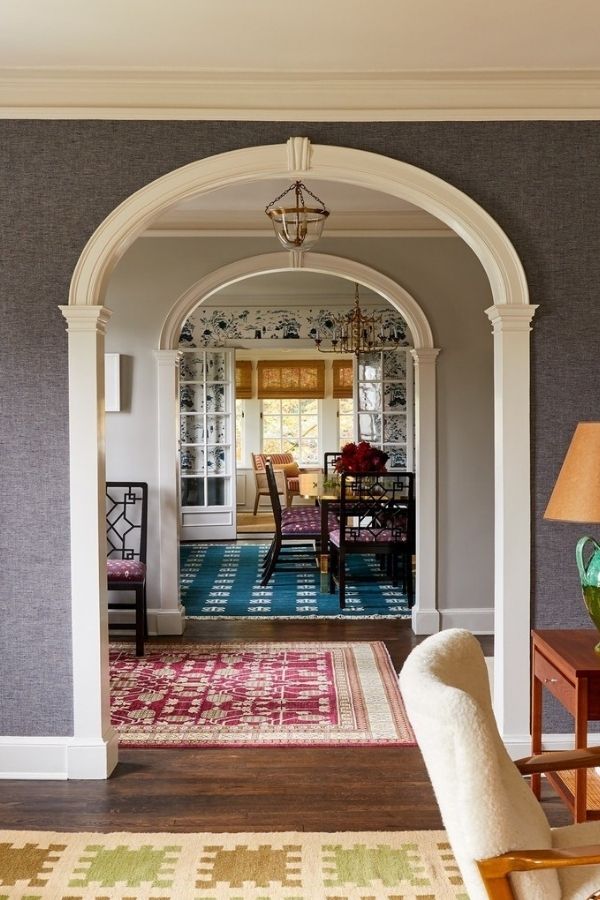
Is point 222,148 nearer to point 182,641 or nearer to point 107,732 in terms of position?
point 107,732

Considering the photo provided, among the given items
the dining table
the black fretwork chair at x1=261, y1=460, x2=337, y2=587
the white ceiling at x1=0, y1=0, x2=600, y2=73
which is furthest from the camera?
the black fretwork chair at x1=261, y1=460, x2=337, y2=587

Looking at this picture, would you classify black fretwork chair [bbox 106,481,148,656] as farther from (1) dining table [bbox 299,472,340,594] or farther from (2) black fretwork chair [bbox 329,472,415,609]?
(1) dining table [bbox 299,472,340,594]

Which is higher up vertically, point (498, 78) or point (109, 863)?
point (498, 78)

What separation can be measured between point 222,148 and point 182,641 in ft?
11.5

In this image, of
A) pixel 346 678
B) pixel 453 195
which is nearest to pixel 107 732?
pixel 346 678

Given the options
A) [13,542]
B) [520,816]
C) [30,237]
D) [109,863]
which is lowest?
[109,863]

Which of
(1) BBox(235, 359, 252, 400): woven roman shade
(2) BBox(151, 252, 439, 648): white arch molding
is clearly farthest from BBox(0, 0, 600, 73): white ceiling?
(1) BBox(235, 359, 252, 400): woven roman shade

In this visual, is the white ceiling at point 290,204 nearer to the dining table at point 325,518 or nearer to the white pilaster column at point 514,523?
the dining table at point 325,518

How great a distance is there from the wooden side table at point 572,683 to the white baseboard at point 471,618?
113 inches

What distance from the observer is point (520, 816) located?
203 cm

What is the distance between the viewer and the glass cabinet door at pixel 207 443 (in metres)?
10.7

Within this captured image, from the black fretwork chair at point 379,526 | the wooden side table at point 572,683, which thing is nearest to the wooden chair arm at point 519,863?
the wooden side table at point 572,683

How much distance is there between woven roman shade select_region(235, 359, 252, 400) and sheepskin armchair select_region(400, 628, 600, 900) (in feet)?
39.3

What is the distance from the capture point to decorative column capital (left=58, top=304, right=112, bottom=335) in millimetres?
3867
